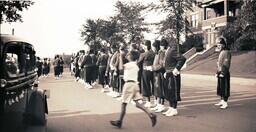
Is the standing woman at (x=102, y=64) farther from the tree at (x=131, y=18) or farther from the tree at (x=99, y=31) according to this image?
the tree at (x=131, y=18)

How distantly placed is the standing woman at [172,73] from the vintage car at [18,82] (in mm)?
5036

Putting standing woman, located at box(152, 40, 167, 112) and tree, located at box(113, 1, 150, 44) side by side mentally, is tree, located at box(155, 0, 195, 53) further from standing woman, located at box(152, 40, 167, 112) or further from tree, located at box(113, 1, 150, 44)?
standing woman, located at box(152, 40, 167, 112)

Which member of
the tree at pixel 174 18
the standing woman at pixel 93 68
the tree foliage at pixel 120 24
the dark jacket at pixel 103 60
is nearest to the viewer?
the dark jacket at pixel 103 60

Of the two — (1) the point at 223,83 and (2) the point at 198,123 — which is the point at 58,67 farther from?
(2) the point at 198,123

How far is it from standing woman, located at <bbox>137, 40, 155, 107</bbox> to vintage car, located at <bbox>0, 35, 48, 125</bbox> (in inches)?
266

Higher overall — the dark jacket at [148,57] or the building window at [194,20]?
the building window at [194,20]

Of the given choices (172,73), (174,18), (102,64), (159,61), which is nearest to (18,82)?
(172,73)

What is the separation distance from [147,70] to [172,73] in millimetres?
2233

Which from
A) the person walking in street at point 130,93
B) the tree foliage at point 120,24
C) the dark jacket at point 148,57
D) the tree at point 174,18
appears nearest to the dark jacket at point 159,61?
the dark jacket at point 148,57

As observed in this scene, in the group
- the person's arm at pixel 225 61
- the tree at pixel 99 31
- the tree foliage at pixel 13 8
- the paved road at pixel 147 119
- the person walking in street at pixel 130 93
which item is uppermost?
the tree at pixel 99 31

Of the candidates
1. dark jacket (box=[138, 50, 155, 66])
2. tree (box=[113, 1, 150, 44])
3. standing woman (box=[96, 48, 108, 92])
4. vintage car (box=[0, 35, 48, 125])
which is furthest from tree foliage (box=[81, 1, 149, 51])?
vintage car (box=[0, 35, 48, 125])

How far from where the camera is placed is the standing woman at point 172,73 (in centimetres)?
1016

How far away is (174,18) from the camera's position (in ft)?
126

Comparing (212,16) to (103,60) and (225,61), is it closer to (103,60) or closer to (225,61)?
(103,60)
